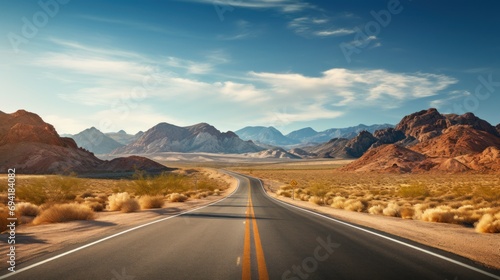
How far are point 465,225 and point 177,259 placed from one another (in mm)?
13541

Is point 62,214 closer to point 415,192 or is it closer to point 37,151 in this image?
point 415,192

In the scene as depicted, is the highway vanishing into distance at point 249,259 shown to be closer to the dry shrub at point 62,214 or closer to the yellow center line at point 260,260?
the yellow center line at point 260,260

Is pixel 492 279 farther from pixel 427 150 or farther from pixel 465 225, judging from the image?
pixel 427 150

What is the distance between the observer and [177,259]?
7645mm

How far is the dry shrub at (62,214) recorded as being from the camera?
1526cm

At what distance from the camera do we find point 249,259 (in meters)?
7.63

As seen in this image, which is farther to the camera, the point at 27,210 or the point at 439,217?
the point at 27,210

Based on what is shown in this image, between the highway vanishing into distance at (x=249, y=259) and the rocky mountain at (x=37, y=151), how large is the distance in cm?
10321

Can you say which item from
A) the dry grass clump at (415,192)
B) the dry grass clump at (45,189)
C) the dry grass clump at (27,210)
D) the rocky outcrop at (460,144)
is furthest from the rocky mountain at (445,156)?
the dry grass clump at (27,210)

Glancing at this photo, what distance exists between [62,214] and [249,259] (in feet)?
39.3

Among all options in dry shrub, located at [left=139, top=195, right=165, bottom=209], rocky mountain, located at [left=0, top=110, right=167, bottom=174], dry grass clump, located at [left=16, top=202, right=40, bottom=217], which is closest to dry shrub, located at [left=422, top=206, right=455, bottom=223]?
dry shrub, located at [left=139, top=195, right=165, bottom=209]

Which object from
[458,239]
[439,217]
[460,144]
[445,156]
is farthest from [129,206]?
[460,144]

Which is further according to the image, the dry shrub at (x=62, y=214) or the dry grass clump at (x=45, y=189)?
the dry grass clump at (x=45, y=189)

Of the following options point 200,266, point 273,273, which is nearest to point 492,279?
point 273,273
